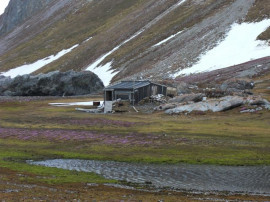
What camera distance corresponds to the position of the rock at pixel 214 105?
6384 cm

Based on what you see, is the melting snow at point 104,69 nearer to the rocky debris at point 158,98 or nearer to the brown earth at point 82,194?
the rocky debris at point 158,98

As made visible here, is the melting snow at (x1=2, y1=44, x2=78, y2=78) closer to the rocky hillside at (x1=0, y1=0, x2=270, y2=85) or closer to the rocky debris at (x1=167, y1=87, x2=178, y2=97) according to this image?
the rocky hillside at (x1=0, y1=0, x2=270, y2=85)

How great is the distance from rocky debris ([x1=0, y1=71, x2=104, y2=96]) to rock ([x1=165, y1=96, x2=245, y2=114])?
56.4 metres

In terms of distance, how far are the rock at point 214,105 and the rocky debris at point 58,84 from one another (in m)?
56.4

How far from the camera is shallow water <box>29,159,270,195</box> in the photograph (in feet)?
89.2

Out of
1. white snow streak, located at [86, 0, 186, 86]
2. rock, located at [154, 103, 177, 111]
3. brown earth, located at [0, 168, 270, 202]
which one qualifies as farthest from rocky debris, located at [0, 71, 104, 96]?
brown earth, located at [0, 168, 270, 202]

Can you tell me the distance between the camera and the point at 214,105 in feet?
212

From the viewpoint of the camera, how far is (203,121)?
57.1 meters

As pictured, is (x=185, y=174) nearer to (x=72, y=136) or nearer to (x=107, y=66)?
(x=72, y=136)

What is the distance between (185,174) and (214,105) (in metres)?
35.9

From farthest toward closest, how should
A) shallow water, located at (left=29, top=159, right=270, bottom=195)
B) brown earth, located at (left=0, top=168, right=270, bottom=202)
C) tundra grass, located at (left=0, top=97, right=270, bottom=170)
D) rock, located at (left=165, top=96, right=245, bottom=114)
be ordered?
1. rock, located at (left=165, top=96, right=245, bottom=114)
2. tundra grass, located at (left=0, top=97, right=270, bottom=170)
3. shallow water, located at (left=29, top=159, right=270, bottom=195)
4. brown earth, located at (left=0, top=168, right=270, bottom=202)

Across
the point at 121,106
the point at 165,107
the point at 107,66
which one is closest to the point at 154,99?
the point at 121,106

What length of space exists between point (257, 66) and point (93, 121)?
183 ft

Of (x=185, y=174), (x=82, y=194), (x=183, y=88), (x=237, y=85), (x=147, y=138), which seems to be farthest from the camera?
(x=183, y=88)
